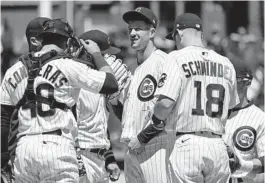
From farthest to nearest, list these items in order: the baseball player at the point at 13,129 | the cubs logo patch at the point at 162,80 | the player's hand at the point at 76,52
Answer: the player's hand at the point at 76,52
the baseball player at the point at 13,129
the cubs logo patch at the point at 162,80

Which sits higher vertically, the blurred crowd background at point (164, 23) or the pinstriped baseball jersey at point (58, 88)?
the blurred crowd background at point (164, 23)

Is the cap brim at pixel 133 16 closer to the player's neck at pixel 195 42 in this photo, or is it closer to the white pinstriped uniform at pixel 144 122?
Result: the white pinstriped uniform at pixel 144 122

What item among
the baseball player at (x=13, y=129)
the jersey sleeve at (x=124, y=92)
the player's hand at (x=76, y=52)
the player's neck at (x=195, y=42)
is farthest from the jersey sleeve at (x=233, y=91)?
the baseball player at (x=13, y=129)

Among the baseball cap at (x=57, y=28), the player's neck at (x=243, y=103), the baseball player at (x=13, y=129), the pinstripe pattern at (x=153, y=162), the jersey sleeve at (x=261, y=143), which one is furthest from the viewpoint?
the player's neck at (x=243, y=103)

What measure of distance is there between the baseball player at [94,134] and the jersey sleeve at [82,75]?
4.61 feet

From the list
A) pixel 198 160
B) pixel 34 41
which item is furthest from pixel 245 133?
pixel 34 41

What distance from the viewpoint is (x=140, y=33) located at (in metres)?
8.01

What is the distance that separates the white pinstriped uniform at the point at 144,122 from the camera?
302 inches

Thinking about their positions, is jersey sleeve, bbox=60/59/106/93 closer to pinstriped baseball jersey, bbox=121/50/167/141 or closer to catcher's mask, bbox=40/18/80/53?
catcher's mask, bbox=40/18/80/53

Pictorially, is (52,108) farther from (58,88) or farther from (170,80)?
(170,80)

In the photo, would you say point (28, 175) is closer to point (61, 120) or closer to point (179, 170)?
point (61, 120)

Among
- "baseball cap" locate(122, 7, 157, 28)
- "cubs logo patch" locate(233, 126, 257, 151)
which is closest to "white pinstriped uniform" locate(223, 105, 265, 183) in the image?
"cubs logo patch" locate(233, 126, 257, 151)

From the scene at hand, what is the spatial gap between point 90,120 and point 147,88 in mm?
977

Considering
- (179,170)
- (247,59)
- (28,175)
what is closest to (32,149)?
(28,175)
